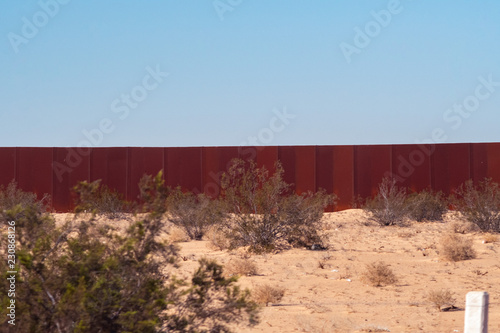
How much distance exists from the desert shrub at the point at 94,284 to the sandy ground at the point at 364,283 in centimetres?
214

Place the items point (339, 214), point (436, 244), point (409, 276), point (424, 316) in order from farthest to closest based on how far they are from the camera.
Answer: point (339, 214) → point (436, 244) → point (409, 276) → point (424, 316)

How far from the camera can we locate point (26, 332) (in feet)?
10.7

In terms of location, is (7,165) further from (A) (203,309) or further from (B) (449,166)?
(A) (203,309)

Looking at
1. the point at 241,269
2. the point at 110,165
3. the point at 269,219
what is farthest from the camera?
the point at 110,165

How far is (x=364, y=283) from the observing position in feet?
25.8

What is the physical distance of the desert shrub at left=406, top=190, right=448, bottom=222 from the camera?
16.6 metres

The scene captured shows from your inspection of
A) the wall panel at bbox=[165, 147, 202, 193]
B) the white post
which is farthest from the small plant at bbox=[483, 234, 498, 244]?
the wall panel at bbox=[165, 147, 202, 193]

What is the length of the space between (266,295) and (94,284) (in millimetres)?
3593

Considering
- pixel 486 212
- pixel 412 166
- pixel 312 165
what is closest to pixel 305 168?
pixel 312 165

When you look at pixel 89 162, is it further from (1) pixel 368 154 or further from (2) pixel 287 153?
(1) pixel 368 154

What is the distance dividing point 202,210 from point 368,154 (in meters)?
6.91

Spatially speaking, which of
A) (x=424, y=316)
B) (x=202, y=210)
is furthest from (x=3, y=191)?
(x=424, y=316)

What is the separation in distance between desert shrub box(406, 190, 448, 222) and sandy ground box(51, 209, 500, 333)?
3231 mm

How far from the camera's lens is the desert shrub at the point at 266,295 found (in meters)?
6.68
